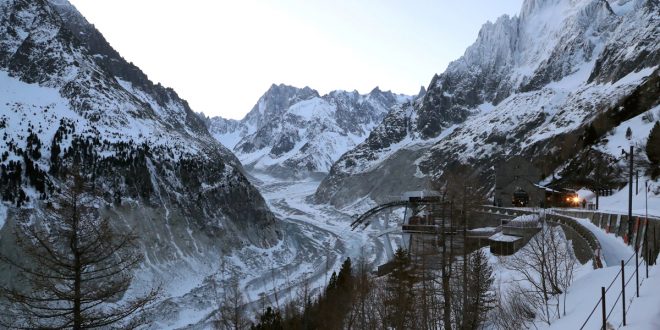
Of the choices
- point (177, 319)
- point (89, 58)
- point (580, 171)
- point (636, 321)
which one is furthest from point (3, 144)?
point (580, 171)

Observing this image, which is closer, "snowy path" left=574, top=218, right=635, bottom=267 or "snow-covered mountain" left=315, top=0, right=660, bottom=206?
"snowy path" left=574, top=218, right=635, bottom=267

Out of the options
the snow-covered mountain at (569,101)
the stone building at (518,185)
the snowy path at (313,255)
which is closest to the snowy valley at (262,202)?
the snowy path at (313,255)

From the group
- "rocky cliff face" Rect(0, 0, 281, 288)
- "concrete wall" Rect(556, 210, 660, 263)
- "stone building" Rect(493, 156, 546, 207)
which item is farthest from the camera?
"stone building" Rect(493, 156, 546, 207)

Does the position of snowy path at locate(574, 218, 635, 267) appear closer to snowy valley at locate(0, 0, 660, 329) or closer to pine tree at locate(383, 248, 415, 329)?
snowy valley at locate(0, 0, 660, 329)

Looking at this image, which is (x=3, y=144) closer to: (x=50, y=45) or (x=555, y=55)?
(x=50, y=45)

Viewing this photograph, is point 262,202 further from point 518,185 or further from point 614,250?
point 614,250

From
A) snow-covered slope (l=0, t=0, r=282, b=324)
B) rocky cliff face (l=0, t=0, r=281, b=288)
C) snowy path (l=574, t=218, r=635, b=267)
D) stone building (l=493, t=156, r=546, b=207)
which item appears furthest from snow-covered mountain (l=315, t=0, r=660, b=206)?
snowy path (l=574, t=218, r=635, b=267)
